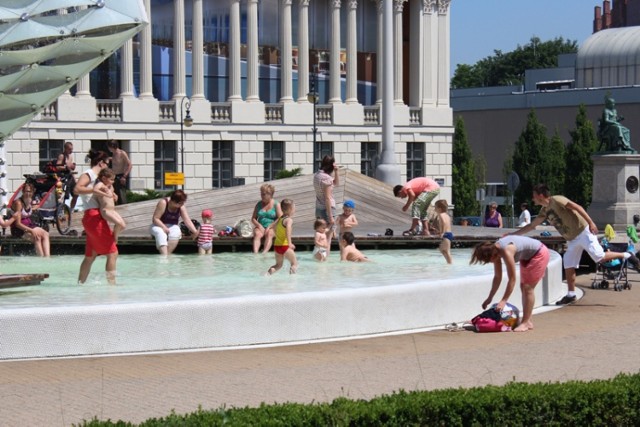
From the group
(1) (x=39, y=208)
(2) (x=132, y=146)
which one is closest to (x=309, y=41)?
(2) (x=132, y=146)

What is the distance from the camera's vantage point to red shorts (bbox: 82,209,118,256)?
1966cm

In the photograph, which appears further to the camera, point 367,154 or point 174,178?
point 367,154

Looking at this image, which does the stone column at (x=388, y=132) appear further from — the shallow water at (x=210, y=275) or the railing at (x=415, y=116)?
the railing at (x=415, y=116)

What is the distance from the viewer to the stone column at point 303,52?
7638 centimetres

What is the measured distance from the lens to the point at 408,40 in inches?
3199

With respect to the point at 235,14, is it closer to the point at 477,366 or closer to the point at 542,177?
the point at 542,177

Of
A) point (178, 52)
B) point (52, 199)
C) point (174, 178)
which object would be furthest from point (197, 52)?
point (52, 199)

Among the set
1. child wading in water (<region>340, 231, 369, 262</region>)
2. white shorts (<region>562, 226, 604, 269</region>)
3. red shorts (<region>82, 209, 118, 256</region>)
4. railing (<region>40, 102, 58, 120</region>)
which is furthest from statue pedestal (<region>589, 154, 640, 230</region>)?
red shorts (<region>82, 209, 118, 256</region>)

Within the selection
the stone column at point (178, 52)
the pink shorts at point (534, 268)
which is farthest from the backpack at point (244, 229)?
the stone column at point (178, 52)

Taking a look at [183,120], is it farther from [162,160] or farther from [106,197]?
[106,197]

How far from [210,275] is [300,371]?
317 inches

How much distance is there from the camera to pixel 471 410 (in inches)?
423

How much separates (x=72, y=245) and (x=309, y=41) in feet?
169

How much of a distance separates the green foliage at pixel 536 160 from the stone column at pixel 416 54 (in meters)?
10.1
